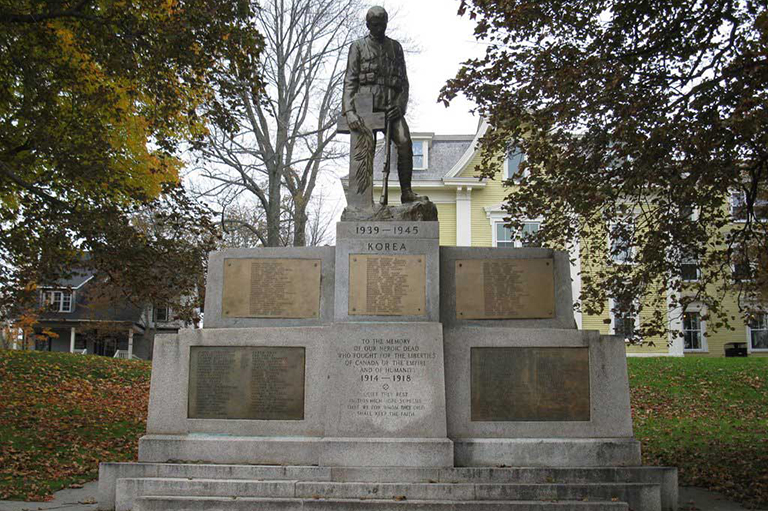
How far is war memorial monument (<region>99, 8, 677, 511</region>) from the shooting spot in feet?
25.9

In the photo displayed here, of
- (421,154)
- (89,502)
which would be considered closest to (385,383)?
(89,502)

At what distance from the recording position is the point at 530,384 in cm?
864

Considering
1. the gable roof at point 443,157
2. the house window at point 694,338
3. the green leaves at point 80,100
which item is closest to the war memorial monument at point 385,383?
the green leaves at point 80,100

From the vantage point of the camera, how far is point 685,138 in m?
10.4

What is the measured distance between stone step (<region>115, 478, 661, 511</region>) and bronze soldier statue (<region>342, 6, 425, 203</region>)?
12.6 feet

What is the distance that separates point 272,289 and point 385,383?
1.95m

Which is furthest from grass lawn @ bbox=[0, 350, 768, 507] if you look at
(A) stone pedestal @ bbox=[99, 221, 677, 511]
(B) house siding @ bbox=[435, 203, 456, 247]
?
(B) house siding @ bbox=[435, 203, 456, 247]

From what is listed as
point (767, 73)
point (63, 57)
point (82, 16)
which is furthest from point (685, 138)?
point (63, 57)

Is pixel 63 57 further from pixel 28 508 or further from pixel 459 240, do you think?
pixel 459 240

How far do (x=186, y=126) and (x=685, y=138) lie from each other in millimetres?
15545

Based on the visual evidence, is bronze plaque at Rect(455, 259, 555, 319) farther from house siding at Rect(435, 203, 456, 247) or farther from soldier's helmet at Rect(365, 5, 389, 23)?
house siding at Rect(435, 203, 456, 247)

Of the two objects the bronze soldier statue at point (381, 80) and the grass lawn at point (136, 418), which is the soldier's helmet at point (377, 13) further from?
the grass lawn at point (136, 418)

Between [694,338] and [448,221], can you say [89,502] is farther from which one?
[694,338]

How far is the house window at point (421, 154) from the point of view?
32062 mm
